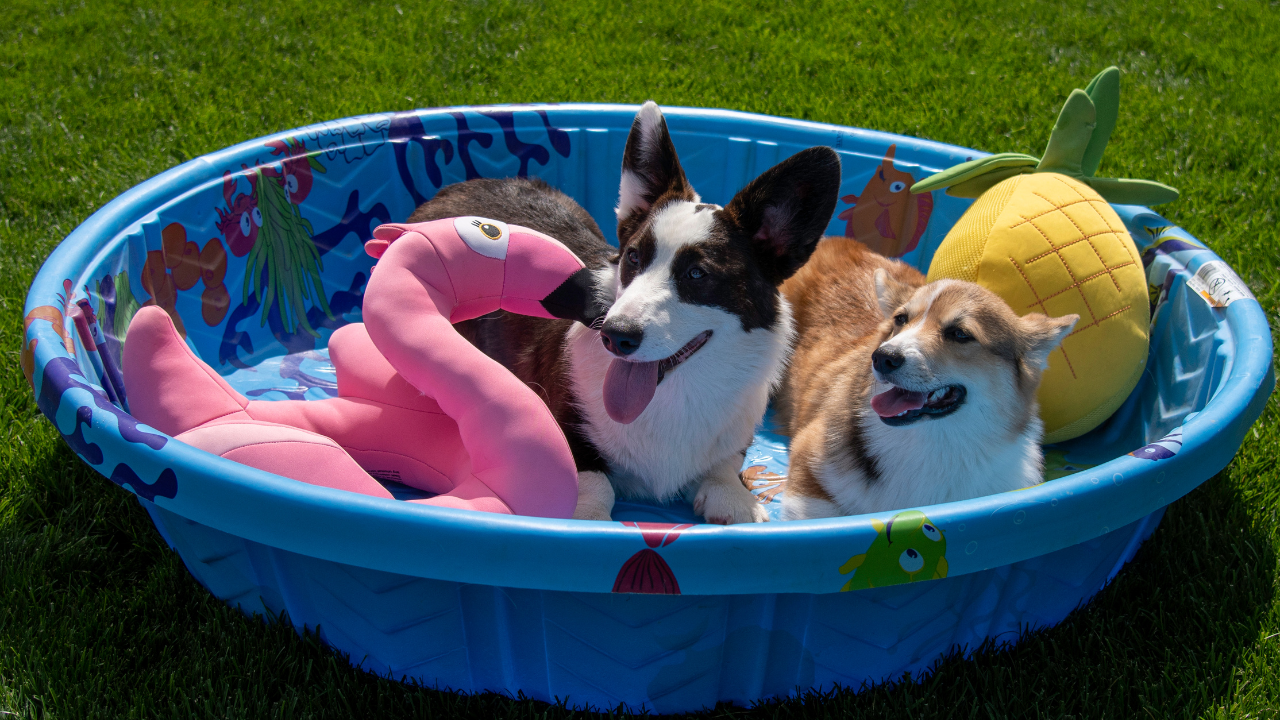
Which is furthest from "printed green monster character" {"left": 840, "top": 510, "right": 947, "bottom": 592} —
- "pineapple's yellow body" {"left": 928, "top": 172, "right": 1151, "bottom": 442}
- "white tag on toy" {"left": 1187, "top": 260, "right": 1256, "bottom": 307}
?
"white tag on toy" {"left": 1187, "top": 260, "right": 1256, "bottom": 307}

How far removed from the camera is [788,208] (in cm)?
243

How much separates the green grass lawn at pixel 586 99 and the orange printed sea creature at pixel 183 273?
55 centimetres

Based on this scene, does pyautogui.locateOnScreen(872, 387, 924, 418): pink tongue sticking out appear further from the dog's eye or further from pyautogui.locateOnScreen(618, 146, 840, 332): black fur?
the dog's eye

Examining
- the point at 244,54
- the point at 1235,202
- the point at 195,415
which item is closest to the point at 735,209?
the point at 195,415

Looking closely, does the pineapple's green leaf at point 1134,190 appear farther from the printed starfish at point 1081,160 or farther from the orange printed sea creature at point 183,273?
the orange printed sea creature at point 183,273

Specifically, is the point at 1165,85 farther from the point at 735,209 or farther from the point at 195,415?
the point at 195,415

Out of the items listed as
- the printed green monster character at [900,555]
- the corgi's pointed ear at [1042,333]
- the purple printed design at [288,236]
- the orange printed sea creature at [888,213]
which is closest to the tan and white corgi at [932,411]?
the corgi's pointed ear at [1042,333]

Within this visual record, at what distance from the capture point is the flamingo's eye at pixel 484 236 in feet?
8.36

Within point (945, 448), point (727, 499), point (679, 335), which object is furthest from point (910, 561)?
point (727, 499)

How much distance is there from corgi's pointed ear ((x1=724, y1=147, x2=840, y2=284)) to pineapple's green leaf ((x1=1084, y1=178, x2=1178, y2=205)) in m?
1.27

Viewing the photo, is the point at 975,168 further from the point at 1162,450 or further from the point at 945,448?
the point at 1162,450

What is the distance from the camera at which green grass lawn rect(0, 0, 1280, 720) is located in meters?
2.10

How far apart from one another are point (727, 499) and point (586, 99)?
3438 millimetres

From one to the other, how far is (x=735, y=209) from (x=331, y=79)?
406 cm
